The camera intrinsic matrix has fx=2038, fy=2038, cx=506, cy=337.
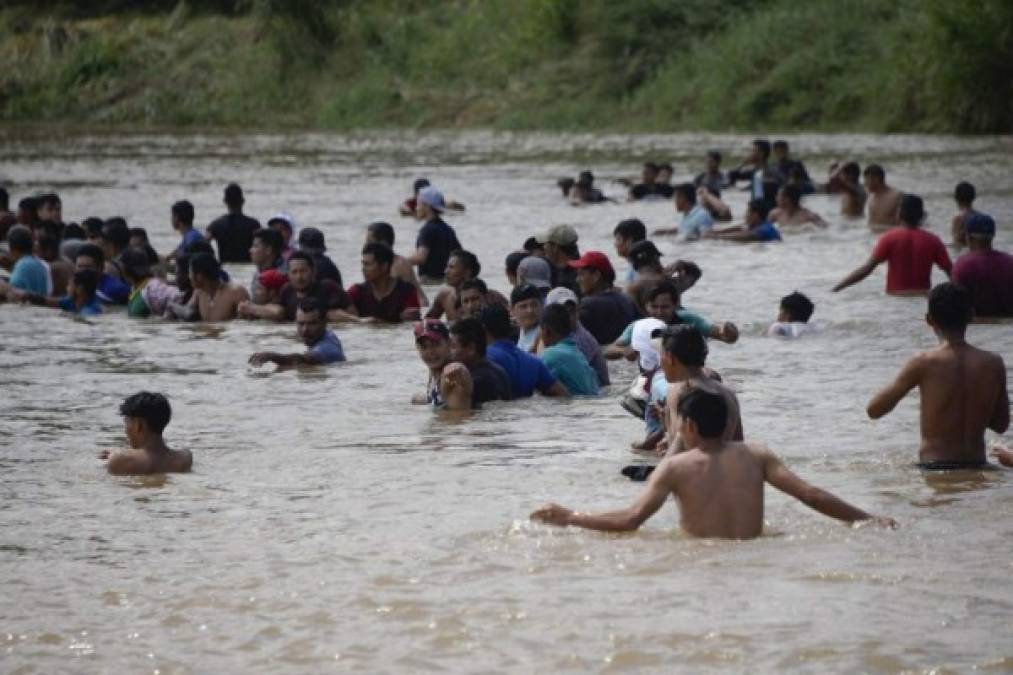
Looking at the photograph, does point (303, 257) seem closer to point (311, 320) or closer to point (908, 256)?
point (311, 320)

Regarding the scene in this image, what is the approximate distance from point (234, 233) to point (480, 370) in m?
9.56

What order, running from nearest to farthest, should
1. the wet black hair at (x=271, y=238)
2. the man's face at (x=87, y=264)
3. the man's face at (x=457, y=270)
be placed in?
the man's face at (x=457, y=270)
the wet black hair at (x=271, y=238)
the man's face at (x=87, y=264)

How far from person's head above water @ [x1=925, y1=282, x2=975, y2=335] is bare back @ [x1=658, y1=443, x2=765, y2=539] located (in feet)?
5.58

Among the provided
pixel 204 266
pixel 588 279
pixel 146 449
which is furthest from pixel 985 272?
pixel 146 449

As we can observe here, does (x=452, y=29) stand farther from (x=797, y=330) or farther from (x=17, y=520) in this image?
(x=17, y=520)

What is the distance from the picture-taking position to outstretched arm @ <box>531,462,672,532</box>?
27.8 feet

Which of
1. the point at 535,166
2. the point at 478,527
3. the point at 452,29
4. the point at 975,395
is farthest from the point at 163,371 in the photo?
the point at 452,29

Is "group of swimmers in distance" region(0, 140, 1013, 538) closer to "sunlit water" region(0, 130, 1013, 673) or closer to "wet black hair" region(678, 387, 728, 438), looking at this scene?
"wet black hair" region(678, 387, 728, 438)

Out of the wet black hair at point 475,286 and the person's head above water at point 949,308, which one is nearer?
the person's head above water at point 949,308

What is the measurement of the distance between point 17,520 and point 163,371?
5198 mm

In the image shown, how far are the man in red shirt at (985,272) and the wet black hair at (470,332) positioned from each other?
17.7 feet

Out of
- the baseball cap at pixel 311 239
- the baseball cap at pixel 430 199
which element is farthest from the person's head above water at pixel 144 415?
the baseball cap at pixel 430 199

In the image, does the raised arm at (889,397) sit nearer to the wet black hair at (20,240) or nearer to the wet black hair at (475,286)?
the wet black hair at (475,286)

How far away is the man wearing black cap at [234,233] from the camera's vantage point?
70.2 feet
